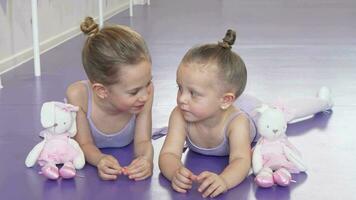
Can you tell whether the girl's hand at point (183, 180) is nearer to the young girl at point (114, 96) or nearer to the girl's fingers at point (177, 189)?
the girl's fingers at point (177, 189)

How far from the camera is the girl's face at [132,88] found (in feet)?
4.69

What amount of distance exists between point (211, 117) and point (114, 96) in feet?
0.84

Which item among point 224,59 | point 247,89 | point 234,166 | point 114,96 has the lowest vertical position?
point 247,89

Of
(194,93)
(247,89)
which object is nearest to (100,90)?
(194,93)

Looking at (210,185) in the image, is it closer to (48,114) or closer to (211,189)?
(211,189)

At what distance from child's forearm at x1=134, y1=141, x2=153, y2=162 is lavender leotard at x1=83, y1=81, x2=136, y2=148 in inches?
2.5

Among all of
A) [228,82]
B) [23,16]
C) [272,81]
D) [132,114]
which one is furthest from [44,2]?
[228,82]

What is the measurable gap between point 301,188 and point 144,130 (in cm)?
47

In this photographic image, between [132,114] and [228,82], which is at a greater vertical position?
[228,82]

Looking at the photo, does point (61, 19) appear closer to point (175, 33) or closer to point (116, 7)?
point (175, 33)

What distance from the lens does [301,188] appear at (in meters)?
1.39

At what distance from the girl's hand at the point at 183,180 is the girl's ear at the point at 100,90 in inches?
11.7

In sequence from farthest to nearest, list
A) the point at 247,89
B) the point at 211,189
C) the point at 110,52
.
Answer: the point at 247,89
the point at 110,52
the point at 211,189

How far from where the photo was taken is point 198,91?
55.2 inches
